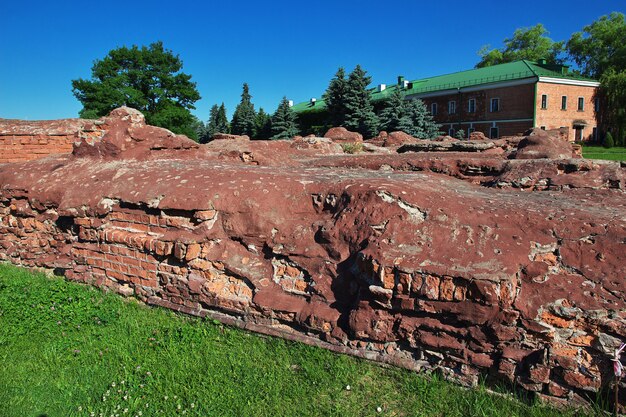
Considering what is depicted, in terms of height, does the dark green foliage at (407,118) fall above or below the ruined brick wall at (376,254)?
above

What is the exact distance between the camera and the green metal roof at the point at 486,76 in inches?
1390

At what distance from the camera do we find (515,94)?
3509 cm

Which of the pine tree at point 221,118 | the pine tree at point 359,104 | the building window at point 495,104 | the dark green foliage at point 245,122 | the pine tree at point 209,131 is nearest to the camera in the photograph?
the pine tree at point 359,104

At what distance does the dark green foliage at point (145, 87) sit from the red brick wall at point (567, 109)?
91.2ft

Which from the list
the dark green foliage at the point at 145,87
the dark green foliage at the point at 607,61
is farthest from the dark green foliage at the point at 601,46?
the dark green foliage at the point at 145,87

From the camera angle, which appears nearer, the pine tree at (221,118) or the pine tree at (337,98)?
the pine tree at (337,98)

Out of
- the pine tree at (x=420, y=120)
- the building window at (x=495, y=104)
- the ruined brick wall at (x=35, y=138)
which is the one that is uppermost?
the building window at (x=495, y=104)

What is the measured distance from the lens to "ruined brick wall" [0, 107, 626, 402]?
2.70 m

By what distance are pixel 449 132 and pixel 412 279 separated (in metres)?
38.8

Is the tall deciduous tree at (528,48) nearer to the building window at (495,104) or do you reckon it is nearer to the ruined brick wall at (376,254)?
the building window at (495,104)

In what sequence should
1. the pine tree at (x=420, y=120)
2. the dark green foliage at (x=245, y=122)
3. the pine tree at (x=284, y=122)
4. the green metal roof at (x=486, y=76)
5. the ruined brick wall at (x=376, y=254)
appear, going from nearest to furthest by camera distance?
the ruined brick wall at (x=376, y=254) < the pine tree at (x=420, y=120) < the pine tree at (x=284, y=122) < the green metal roof at (x=486, y=76) < the dark green foliage at (x=245, y=122)

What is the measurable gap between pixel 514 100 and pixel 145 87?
2975cm

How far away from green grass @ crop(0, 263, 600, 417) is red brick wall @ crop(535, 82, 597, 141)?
36336 millimetres

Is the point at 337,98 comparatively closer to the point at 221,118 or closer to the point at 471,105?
the point at 471,105
